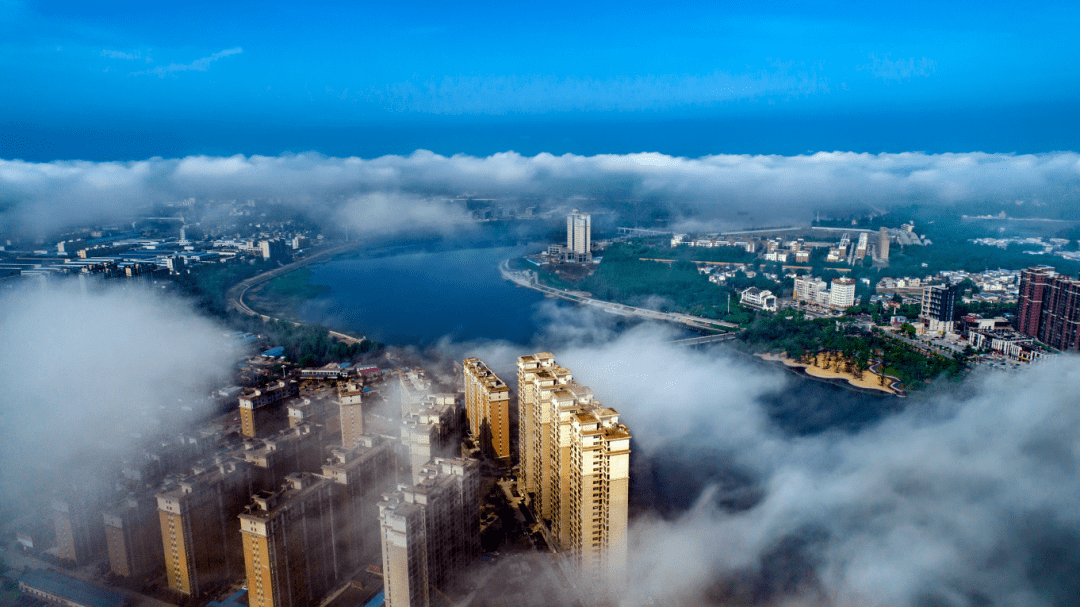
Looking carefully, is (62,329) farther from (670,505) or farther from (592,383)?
(670,505)

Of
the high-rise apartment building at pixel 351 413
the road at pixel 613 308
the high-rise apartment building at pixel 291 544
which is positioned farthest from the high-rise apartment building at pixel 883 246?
the high-rise apartment building at pixel 291 544

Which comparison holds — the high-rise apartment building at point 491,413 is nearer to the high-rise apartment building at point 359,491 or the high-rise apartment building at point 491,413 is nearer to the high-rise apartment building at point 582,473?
the high-rise apartment building at point 582,473

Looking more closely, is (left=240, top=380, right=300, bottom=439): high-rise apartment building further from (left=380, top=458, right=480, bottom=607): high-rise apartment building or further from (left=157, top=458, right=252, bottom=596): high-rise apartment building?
(left=380, top=458, right=480, bottom=607): high-rise apartment building

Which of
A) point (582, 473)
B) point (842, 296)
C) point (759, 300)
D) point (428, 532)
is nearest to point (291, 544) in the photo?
point (428, 532)

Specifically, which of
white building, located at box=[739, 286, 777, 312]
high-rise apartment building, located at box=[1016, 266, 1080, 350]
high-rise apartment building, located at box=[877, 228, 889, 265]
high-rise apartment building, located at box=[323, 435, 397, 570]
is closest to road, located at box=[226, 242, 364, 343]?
high-rise apartment building, located at box=[323, 435, 397, 570]

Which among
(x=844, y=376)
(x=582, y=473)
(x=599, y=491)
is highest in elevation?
(x=582, y=473)

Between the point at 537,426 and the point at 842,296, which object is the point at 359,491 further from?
the point at 842,296

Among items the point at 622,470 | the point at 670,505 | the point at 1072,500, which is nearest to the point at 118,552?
the point at 622,470
